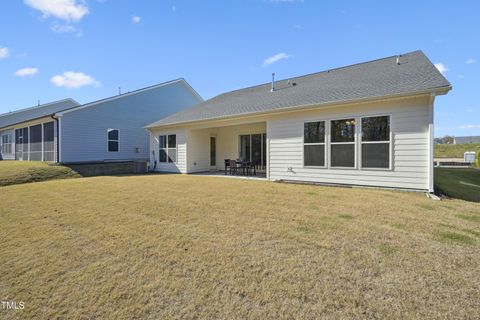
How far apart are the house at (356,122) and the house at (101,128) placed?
6640mm

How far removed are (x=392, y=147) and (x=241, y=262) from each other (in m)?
6.85

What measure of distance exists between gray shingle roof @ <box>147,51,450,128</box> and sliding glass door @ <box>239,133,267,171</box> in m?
2.51

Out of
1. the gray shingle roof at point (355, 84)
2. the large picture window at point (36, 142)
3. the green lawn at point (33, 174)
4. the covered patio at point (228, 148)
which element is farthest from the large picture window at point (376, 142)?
the large picture window at point (36, 142)

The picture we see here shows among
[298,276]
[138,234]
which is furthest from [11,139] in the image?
[298,276]

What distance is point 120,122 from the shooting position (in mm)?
17422

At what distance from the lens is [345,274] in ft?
9.14

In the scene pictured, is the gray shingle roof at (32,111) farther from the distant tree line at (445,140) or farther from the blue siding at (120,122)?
the distant tree line at (445,140)

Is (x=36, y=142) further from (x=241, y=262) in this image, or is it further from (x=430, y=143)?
(x=430, y=143)

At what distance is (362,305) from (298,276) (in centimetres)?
68

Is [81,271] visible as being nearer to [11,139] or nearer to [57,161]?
[57,161]

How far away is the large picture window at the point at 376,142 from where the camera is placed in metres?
7.82

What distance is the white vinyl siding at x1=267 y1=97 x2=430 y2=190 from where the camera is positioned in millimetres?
7332

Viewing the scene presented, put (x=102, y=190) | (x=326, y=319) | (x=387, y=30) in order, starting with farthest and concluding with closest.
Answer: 1. (x=387, y=30)
2. (x=102, y=190)
3. (x=326, y=319)

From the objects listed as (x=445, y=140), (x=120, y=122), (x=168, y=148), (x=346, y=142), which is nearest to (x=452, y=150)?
(x=445, y=140)
